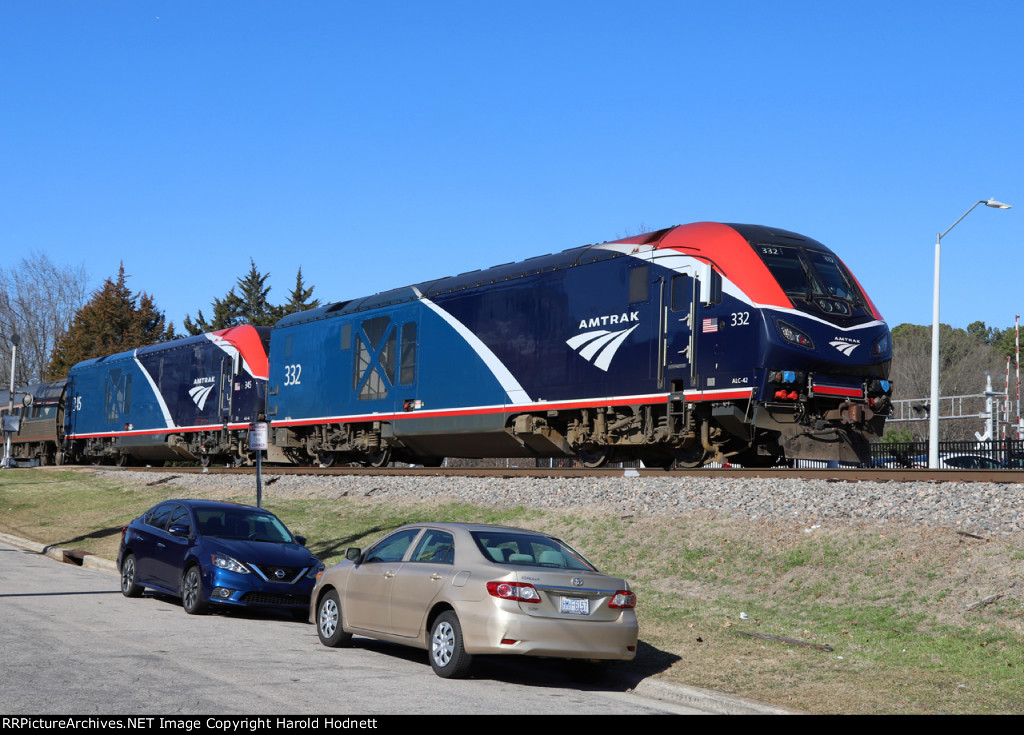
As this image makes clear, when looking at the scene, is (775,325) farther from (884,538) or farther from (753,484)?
(884,538)

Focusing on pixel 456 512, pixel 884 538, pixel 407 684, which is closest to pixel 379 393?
pixel 456 512

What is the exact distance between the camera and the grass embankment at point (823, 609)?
8.92m

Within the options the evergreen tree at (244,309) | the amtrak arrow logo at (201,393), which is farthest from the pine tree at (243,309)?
the amtrak arrow logo at (201,393)

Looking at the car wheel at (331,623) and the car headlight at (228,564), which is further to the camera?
the car headlight at (228,564)

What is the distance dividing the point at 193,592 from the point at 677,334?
8994 millimetres

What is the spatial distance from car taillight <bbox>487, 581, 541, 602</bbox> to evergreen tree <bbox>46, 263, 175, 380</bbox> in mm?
73672

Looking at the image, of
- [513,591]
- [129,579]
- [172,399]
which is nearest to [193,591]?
[129,579]

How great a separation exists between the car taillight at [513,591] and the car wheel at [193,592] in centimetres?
568

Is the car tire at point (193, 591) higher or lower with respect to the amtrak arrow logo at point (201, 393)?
lower

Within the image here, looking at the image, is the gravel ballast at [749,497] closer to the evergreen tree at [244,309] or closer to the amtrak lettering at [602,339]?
the amtrak lettering at [602,339]

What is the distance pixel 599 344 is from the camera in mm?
19766

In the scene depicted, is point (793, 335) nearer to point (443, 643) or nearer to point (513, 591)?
point (513, 591)

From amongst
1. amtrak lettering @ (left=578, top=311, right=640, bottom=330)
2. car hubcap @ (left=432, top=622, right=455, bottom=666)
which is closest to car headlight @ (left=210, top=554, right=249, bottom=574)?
car hubcap @ (left=432, top=622, right=455, bottom=666)

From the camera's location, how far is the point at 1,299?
82625 millimetres
